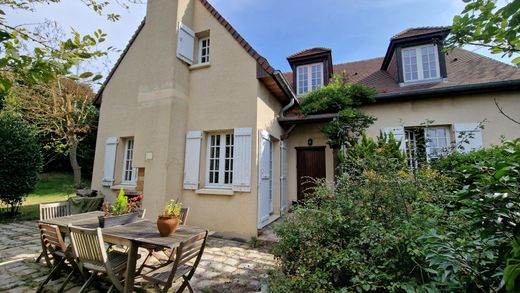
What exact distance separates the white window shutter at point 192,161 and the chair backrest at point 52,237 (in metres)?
3.12

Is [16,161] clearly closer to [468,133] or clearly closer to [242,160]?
[242,160]

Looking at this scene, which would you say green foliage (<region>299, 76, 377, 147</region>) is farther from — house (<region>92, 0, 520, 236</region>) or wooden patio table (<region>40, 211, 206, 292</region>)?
wooden patio table (<region>40, 211, 206, 292</region>)

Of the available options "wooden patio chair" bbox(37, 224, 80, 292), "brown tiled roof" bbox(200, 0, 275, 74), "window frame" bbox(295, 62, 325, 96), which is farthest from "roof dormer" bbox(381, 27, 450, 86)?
"wooden patio chair" bbox(37, 224, 80, 292)

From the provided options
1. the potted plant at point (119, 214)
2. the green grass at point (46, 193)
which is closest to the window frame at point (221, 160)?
the potted plant at point (119, 214)

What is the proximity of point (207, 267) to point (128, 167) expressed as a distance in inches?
225

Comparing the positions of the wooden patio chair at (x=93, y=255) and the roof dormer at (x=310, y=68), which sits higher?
the roof dormer at (x=310, y=68)

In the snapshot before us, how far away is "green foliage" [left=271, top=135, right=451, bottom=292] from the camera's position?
7.29ft

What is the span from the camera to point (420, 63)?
25.7 feet

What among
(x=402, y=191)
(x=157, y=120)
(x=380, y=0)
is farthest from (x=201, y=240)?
(x=380, y=0)

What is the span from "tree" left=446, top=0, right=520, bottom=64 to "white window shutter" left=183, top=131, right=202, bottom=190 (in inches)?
222

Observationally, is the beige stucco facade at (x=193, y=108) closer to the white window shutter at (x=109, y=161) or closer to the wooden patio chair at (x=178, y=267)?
the white window shutter at (x=109, y=161)

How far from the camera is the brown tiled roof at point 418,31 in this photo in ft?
24.5

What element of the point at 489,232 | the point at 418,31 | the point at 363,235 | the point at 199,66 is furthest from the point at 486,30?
the point at 418,31

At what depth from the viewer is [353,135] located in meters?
7.26
